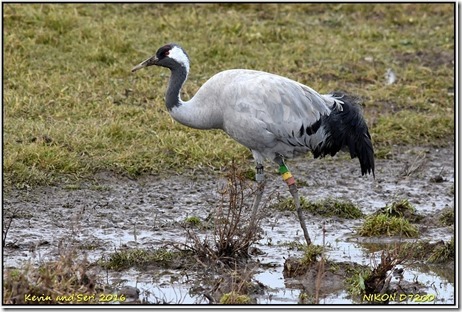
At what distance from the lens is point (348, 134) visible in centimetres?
768

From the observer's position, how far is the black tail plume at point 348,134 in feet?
25.0

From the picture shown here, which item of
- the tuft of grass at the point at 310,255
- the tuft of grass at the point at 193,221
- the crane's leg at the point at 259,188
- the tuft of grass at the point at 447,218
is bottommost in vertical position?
the tuft of grass at the point at 310,255

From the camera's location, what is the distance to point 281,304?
21.2 feet

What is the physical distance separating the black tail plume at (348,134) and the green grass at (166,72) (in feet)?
5.23

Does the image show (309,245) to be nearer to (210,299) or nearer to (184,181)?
(210,299)

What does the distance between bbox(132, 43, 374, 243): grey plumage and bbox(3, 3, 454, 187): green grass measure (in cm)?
138

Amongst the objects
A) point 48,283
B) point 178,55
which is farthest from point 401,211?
point 48,283

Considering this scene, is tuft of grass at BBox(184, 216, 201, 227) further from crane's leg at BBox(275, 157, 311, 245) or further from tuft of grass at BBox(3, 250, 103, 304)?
tuft of grass at BBox(3, 250, 103, 304)

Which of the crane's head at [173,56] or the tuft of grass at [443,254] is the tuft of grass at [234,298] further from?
the crane's head at [173,56]

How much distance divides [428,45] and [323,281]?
19.8 feet

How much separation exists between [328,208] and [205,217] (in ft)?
3.46

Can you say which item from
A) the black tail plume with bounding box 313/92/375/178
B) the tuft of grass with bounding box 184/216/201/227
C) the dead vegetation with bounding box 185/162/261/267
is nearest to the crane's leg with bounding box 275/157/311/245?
the black tail plume with bounding box 313/92/375/178

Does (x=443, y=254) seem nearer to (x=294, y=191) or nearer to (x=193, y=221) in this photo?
(x=294, y=191)

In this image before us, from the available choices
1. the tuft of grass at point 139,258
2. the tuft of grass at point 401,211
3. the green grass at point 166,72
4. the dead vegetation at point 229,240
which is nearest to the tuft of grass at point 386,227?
the tuft of grass at point 401,211
